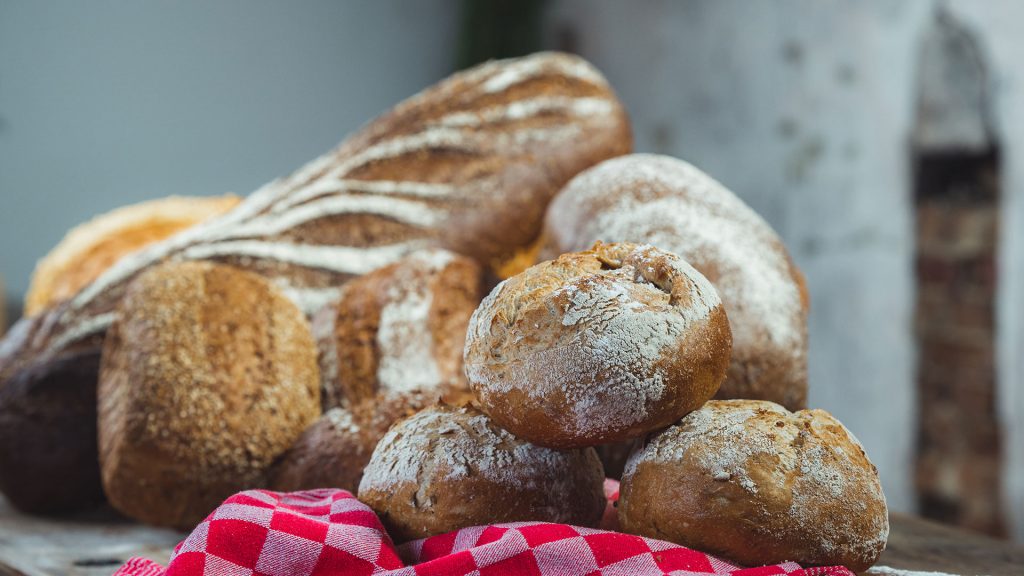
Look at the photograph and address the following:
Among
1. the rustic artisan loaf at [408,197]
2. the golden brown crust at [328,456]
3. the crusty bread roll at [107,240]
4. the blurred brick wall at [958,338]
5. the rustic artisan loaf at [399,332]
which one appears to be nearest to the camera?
the golden brown crust at [328,456]

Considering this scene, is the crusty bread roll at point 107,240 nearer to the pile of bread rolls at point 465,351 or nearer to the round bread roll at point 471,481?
the pile of bread rolls at point 465,351

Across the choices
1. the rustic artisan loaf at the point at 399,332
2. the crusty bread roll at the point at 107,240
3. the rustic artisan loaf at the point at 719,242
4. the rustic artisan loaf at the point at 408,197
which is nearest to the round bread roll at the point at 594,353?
the rustic artisan loaf at the point at 719,242

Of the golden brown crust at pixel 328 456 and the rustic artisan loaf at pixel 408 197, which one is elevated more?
the rustic artisan loaf at pixel 408 197

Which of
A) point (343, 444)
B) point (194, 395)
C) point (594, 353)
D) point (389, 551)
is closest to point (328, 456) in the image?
point (343, 444)

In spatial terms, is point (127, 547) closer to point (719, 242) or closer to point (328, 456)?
point (328, 456)

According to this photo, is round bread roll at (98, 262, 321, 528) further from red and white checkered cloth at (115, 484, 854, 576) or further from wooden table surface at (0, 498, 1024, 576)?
red and white checkered cloth at (115, 484, 854, 576)

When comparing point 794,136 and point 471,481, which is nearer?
point 471,481

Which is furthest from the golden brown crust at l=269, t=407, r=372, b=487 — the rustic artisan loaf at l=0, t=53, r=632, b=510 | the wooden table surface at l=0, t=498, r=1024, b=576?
the rustic artisan loaf at l=0, t=53, r=632, b=510
